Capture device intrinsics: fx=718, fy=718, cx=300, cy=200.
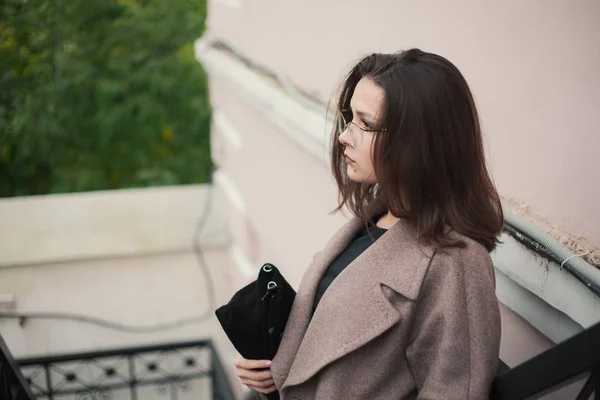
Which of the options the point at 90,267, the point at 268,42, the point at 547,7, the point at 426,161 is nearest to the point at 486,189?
the point at 426,161

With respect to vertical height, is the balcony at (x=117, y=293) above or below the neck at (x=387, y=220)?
below

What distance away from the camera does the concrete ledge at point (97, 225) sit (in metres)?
4.41

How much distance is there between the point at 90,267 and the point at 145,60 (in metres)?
1.86

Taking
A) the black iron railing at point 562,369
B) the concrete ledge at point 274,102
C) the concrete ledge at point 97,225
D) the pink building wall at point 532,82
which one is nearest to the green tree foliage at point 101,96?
the concrete ledge at point 97,225

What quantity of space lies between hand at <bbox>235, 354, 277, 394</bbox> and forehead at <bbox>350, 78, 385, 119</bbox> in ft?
2.02

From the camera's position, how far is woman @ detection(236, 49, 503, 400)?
49.3 inches

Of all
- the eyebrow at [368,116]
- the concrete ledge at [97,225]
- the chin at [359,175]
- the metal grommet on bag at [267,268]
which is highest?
the eyebrow at [368,116]

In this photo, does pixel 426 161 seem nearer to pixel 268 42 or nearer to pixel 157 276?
pixel 268 42

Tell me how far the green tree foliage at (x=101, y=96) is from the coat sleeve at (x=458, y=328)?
14.3 ft

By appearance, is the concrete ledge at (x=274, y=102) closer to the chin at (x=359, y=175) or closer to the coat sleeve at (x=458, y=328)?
the chin at (x=359, y=175)

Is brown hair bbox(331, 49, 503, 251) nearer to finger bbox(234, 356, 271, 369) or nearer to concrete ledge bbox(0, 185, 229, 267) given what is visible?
finger bbox(234, 356, 271, 369)

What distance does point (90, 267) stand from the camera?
4.60 meters

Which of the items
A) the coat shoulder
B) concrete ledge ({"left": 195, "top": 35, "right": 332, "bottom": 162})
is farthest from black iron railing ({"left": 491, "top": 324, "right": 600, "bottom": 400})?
concrete ledge ({"left": 195, "top": 35, "right": 332, "bottom": 162})

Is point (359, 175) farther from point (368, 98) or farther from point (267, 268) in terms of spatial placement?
point (267, 268)
